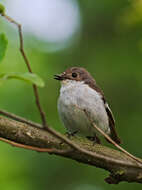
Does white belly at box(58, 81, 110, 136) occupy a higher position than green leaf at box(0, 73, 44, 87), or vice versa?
green leaf at box(0, 73, 44, 87)

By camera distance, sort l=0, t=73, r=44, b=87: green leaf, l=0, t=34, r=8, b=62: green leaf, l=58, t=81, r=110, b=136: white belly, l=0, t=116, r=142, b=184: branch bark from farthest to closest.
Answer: l=58, t=81, r=110, b=136: white belly, l=0, t=116, r=142, b=184: branch bark, l=0, t=34, r=8, b=62: green leaf, l=0, t=73, r=44, b=87: green leaf

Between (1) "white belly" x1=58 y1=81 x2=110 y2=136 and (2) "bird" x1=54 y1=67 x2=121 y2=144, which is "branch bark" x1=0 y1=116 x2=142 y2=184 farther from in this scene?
(1) "white belly" x1=58 y1=81 x2=110 y2=136

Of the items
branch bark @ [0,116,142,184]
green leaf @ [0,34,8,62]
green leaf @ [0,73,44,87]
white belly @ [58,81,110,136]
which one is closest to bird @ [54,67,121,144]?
white belly @ [58,81,110,136]

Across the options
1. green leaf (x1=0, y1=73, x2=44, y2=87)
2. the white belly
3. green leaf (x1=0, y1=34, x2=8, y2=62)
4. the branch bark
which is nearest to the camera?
green leaf (x1=0, y1=73, x2=44, y2=87)

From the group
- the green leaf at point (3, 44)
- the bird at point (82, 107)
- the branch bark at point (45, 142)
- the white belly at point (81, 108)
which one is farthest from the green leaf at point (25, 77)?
the white belly at point (81, 108)

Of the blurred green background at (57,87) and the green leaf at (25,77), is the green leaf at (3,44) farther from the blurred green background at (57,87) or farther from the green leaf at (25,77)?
the blurred green background at (57,87)

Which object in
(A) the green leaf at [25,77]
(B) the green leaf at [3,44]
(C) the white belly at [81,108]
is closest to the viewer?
(A) the green leaf at [25,77]

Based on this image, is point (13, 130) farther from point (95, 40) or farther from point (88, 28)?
point (88, 28)

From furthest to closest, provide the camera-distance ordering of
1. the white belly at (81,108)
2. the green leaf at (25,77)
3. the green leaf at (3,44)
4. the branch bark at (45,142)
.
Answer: the white belly at (81,108) → the branch bark at (45,142) → the green leaf at (3,44) → the green leaf at (25,77)

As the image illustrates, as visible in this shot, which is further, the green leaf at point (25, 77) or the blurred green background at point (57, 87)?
the blurred green background at point (57, 87)
